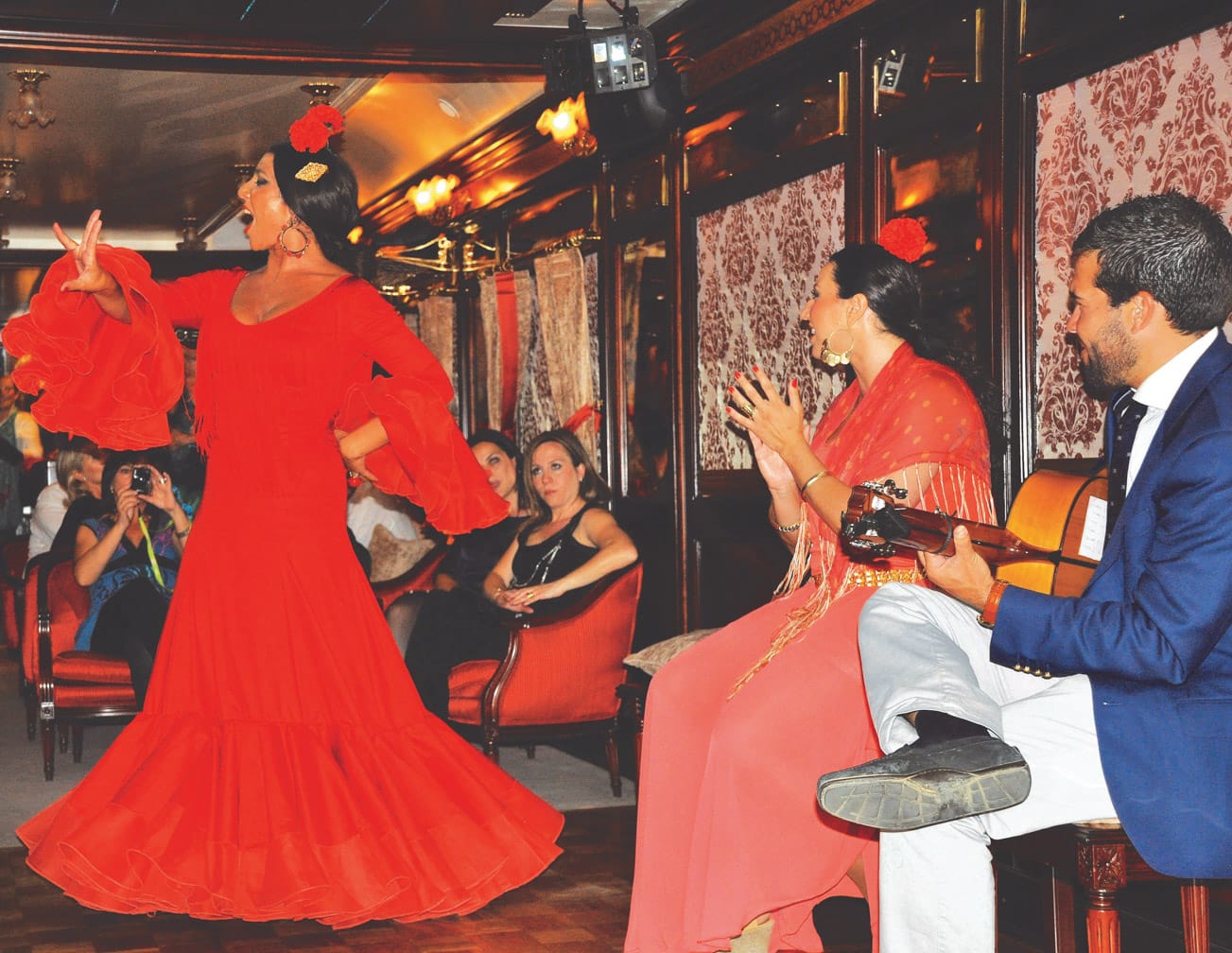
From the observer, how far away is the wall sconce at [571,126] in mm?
6090

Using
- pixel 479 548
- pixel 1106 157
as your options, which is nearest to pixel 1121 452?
pixel 1106 157

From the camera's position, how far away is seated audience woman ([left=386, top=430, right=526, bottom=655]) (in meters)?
5.75

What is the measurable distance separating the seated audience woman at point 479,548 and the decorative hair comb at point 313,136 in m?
2.48

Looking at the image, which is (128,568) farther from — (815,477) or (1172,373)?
(1172,373)

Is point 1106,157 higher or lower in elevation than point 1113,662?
higher

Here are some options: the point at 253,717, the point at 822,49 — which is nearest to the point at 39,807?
the point at 253,717

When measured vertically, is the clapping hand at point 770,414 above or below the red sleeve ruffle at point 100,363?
below

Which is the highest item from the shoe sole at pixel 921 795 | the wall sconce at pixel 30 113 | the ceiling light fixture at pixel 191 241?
the ceiling light fixture at pixel 191 241

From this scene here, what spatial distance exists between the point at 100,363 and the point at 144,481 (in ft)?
5.46

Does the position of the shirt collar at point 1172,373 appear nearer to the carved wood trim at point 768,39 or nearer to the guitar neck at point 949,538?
the guitar neck at point 949,538

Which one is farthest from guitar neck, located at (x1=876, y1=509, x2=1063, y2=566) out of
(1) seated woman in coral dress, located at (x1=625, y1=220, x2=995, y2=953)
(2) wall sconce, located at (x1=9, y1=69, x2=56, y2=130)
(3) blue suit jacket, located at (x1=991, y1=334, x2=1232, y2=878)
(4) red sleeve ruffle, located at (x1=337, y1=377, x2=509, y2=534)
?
(2) wall sconce, located at (x1=9, y1=69, x2=56, y2=130)

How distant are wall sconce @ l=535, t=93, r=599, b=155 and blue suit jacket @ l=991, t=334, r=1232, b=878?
163 inches

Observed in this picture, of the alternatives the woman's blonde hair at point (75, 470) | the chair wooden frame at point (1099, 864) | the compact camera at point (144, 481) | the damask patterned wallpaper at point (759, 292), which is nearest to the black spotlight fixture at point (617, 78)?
the damask patterned wallpaper at point (759, 292)

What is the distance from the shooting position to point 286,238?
132 inches
